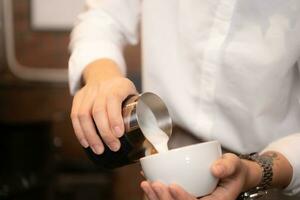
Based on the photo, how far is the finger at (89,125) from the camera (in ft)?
2.17

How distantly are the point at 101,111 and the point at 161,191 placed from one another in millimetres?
155

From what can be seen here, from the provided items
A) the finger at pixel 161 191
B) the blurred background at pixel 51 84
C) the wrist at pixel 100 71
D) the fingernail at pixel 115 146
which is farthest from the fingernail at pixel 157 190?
the blurred background at pixel 51 84

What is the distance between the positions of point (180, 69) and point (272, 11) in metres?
0.18

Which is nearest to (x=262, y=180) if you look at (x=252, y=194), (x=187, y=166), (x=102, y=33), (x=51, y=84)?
(x=252, y=194)

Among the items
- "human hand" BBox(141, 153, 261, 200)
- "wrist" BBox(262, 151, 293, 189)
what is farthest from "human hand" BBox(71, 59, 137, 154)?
"wrist" BBox(262, 151, 293, 189)

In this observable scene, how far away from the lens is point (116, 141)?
2.11 feet

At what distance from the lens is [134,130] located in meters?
0.63

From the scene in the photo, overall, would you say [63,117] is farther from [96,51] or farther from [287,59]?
[287,59]

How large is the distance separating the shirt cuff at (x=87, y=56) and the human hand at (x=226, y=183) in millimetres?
274

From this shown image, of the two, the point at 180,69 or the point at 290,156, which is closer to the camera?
the point at 290,156

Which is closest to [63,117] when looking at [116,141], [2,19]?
[2,19]

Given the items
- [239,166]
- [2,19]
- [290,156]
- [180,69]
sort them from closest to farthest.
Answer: [239,166] → [290,156] → [180,69] → [2,19]

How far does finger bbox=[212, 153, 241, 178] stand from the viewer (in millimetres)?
558

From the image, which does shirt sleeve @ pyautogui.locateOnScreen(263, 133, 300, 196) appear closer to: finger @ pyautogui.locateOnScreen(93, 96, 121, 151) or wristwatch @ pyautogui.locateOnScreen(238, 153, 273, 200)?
wristwatch @ pyautogui.locateOnScreen(238, 153, 273, 200)
